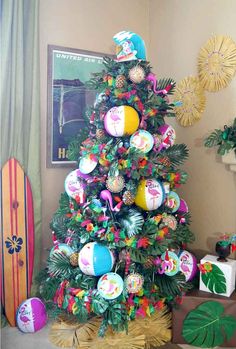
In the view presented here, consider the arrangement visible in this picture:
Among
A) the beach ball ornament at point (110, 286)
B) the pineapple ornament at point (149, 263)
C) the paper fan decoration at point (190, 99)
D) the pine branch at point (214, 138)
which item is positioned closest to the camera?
the beach ball ornament at point (110, 286)

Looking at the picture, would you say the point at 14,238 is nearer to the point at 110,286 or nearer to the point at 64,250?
the point at 64,250

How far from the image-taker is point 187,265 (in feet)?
6.32

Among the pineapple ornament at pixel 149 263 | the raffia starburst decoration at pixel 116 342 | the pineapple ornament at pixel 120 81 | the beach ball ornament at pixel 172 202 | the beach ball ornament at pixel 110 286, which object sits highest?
the pineapple ornament at pixel 120 81

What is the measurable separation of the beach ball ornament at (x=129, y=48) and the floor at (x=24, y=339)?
1.61 meters

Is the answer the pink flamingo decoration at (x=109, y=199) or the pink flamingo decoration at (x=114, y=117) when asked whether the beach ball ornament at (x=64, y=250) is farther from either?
the pink flamingo decoration at (x=114, y=117)

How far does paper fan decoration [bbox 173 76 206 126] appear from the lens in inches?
85.6

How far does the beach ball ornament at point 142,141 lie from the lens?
1.65 metres

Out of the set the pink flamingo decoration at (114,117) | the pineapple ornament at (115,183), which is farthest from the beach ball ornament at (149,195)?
the pink flamingo decoration at (114,117)

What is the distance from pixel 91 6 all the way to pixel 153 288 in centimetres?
198

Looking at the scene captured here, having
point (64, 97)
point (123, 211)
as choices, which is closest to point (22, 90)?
point (64, 97)

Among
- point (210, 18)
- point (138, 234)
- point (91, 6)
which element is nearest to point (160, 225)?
point (138, 234)

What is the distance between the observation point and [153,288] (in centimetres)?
177

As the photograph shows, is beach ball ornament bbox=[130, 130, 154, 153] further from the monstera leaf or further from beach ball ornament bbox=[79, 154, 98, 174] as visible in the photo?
the monstera leaf

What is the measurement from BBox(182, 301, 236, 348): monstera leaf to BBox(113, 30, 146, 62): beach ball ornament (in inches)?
55.5
